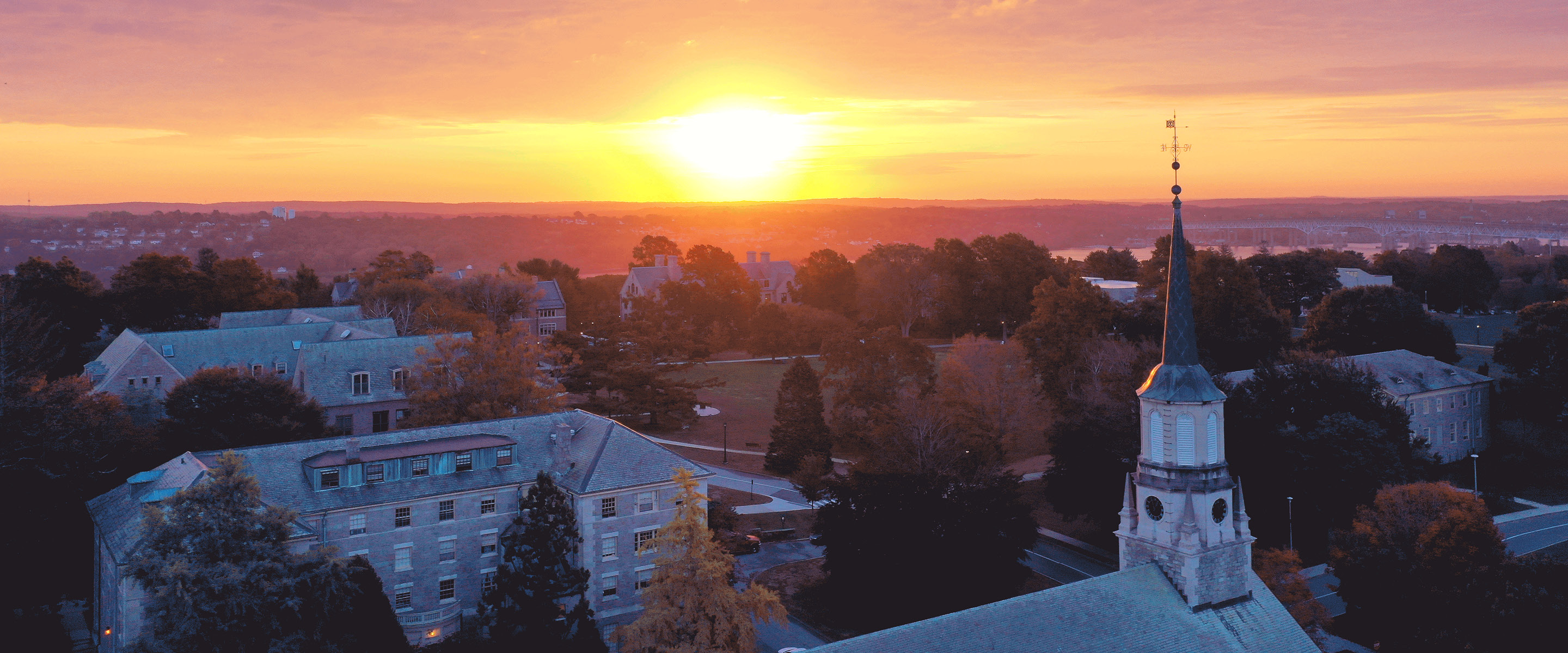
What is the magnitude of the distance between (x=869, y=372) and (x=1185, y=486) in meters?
43.8

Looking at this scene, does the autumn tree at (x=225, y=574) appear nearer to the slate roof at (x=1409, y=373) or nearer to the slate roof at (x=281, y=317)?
the slate roof at (x=281, y=317)

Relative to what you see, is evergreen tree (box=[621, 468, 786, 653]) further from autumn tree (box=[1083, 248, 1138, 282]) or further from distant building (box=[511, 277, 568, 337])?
autumn tree (box=[1083, 248, 1138, 282])

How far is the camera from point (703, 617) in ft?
107

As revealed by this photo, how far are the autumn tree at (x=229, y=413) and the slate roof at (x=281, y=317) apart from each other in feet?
85.2

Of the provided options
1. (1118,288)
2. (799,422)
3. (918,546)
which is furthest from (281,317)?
(1118,288)

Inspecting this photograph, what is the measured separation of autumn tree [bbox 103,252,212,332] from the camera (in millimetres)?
88438

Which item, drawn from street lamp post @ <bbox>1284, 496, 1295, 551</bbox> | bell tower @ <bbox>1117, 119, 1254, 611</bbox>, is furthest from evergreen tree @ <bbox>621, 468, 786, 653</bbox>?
street lamp post @ <bbox>1284, 496, 1295, 551</bbox>

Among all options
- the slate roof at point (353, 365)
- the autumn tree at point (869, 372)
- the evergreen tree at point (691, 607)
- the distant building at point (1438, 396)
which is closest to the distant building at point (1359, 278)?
the distant building at point (1438, 396)

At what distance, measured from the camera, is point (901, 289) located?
127 m

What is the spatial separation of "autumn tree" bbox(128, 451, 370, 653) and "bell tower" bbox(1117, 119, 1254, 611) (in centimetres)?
2430

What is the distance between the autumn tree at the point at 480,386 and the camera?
55.3m

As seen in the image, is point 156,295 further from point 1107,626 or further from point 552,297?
point 1107,626

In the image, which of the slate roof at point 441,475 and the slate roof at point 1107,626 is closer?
the slate roof at point 1107,626

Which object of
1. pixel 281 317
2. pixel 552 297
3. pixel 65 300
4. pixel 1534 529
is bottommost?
pixel 1534 529
